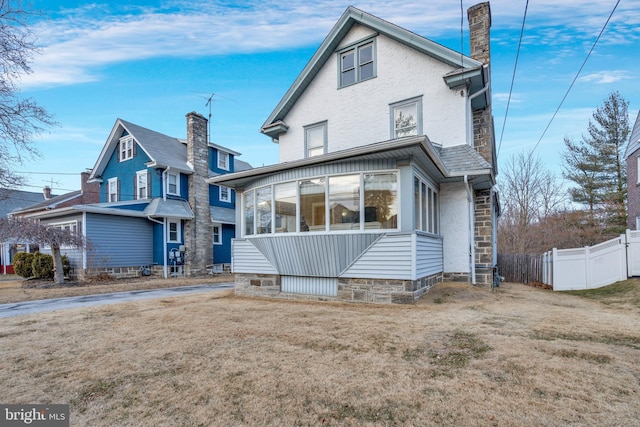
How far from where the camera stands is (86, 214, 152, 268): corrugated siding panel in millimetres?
15102

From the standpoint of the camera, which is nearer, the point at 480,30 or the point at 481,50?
the point at 481,50

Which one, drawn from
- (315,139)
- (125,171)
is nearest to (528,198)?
(315,139)

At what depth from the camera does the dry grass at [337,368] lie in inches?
107

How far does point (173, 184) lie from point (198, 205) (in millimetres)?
1724

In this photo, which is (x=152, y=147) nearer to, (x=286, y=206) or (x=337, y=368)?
(x=286, y=206)

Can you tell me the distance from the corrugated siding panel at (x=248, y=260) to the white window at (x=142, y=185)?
428 inches

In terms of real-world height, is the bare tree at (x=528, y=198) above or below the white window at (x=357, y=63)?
below

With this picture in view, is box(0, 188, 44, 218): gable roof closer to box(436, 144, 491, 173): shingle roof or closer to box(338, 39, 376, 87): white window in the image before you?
box(338, 39, 376, 87): white window

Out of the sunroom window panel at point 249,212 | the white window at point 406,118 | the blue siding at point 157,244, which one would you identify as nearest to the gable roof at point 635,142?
the white window at point 406,118

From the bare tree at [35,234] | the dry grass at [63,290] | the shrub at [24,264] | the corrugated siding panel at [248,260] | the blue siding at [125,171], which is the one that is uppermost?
the blue siding at [125,171]

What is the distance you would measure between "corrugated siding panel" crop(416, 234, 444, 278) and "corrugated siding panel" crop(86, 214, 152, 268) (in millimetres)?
14210

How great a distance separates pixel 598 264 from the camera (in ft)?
31.8

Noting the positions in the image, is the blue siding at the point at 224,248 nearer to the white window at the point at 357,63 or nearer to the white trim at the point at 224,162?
the white trim at the point at 224,162

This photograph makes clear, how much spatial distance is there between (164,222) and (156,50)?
26.5 feet
